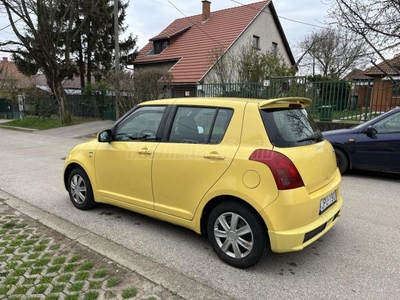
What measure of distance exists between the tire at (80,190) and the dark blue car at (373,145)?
194 inches

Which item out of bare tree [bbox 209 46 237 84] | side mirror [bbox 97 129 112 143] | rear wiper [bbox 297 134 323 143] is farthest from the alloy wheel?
bare tree [bbox 209 46 237 84]

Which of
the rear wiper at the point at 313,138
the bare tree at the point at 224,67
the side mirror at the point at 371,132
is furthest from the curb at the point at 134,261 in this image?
the bare tree at the point at 224,67

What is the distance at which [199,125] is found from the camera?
3.30 meters

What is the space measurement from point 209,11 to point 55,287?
25770 millimetres

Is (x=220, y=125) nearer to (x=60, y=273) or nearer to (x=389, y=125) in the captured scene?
(x=60, y=273)

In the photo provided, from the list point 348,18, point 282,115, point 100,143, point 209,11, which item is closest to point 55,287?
point 100,143

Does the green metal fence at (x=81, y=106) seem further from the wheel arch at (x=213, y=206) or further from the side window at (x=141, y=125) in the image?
the wheel arch at (x=213, y=206)

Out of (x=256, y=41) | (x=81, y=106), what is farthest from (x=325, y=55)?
(x=81, y=106)

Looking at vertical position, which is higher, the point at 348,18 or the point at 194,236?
the point at 348,18

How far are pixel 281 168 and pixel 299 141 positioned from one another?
51cm

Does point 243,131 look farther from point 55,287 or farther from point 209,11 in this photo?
point 209,11

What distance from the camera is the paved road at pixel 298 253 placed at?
8.75 feet

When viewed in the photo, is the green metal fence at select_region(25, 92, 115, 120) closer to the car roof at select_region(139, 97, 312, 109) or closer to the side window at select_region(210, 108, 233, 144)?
the car roof at select_region(139, 97, 312, 109)

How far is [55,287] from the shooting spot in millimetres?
2662
